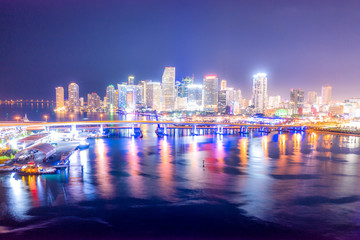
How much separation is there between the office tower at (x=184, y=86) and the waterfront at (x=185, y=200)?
9221 cm

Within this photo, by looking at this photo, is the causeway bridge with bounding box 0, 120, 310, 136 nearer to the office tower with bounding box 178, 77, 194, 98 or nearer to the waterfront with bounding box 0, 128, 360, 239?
the waterfront with bounding box 0, 128, 360, 239

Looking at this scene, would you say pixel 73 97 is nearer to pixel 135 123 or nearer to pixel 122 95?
pixel 122 95

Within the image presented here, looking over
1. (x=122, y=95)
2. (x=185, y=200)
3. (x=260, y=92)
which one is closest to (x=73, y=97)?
(x=122, y=95)

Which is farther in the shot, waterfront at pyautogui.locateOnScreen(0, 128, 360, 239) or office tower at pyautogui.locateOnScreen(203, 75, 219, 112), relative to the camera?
office tower at pyautogui.locateOnScreen(203, 75, 219, 112)

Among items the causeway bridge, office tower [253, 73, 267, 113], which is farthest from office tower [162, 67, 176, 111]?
the causeway bridge

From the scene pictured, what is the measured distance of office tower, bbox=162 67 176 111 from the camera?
334ft

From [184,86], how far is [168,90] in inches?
312

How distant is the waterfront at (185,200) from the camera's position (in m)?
7.16

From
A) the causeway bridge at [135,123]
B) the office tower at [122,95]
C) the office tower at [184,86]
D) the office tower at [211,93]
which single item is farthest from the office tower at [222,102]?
the causeway bridge at [135,123]

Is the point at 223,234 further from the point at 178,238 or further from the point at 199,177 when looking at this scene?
the point at 199,177

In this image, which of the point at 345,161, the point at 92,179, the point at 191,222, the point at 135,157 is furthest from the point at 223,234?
the point at 345,161

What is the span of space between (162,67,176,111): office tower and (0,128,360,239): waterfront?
86557mm

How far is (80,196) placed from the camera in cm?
931

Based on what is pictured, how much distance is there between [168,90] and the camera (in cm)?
10369
